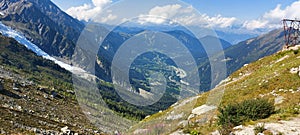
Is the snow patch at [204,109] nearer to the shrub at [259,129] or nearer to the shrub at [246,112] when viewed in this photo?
the shrub at [246,112]

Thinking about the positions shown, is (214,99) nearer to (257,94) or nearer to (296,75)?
(257,94)

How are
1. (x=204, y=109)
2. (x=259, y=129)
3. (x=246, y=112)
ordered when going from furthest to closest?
(x=204, y=109)
(x=246, y=112)
(x=259, y=129)

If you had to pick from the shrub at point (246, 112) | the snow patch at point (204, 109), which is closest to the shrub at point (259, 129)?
the shrub at point (246, 112)

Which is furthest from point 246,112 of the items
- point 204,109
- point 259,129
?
point 204,109

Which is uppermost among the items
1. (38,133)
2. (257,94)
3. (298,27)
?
(298,27)

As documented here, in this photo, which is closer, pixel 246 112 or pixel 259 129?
pixel 259 129

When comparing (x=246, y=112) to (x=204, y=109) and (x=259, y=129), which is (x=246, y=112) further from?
(x=204, y=109)

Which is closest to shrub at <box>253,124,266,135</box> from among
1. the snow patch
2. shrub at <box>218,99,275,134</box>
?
shrub at <box>218,99,275,134</box>

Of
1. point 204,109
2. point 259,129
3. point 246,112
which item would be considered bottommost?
point 204,109

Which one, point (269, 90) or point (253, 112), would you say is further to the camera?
point (269, 90)

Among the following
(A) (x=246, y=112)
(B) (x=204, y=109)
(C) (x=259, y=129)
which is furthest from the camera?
(B) (x=204, y=109)

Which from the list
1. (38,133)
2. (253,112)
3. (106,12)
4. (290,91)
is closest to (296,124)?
(253,112)
